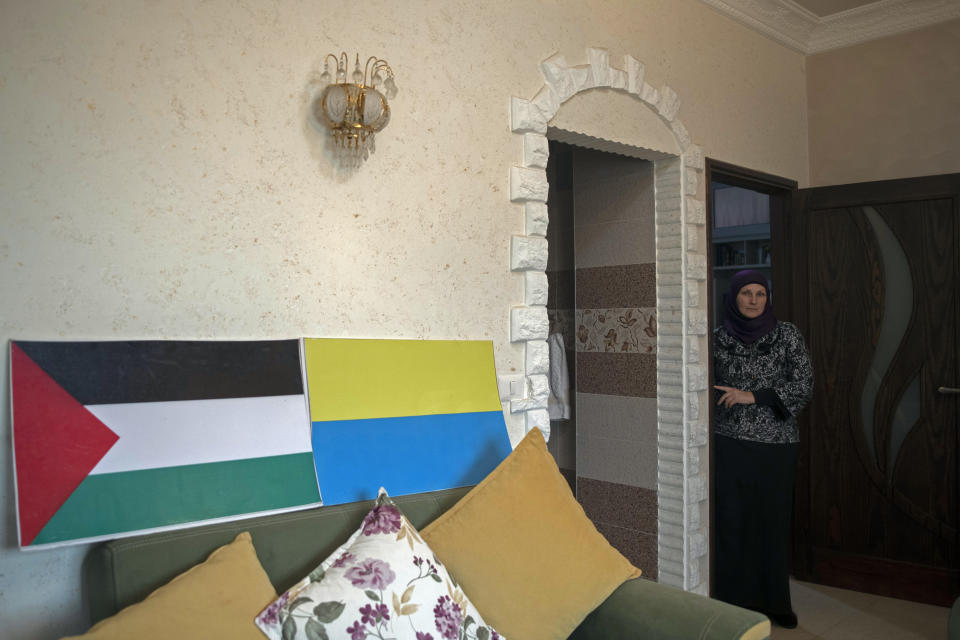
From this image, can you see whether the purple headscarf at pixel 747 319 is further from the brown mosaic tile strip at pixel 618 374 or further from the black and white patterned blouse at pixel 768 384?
the brown mosaic tile strip at pixel 618 374

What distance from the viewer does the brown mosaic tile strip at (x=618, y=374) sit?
3635mm

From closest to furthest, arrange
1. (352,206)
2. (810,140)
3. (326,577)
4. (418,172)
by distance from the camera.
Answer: (326,577)
(352,206)
(418,172)
(810,140)

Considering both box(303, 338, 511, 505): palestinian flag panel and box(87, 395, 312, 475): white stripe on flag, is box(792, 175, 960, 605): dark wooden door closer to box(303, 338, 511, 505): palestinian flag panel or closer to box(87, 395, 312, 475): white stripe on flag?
box(303, 338, 511, 505): palestinian flag panel

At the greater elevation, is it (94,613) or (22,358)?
(22,358)

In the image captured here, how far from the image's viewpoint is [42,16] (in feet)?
5.85

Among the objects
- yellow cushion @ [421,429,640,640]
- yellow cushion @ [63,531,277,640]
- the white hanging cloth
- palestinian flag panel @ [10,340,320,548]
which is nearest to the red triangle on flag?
palestinian flag panel @ [10,340,320,548]

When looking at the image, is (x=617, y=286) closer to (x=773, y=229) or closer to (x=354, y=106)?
(x=773, y=229)

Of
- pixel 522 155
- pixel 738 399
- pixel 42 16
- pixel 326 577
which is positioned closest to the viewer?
pixel 326 577

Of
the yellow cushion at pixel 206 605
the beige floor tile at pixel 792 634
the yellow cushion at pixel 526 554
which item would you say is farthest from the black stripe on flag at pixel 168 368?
the beige floor tile at pixel 792 634

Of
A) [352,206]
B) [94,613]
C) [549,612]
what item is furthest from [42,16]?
[549,612]

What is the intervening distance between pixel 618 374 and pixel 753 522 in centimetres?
92

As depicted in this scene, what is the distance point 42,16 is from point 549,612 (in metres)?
1.85

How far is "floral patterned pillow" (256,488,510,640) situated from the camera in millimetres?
1574

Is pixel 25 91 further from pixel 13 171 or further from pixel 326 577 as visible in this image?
pixel 326 577
